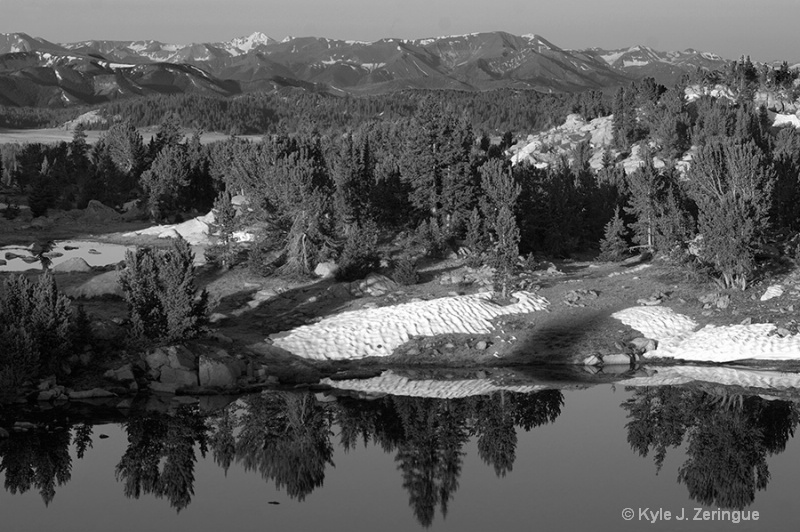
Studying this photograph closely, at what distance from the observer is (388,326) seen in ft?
154

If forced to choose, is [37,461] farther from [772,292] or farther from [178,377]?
[772,292]

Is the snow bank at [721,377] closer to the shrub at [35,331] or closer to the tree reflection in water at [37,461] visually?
the tree reflection in water at [37,461]

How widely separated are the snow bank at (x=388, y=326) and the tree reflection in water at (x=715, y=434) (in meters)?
Result: 10.5

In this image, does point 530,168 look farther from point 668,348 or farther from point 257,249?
point 668,348

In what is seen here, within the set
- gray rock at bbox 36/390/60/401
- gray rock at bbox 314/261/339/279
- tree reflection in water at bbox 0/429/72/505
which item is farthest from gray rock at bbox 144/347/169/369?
gray rock at bbox 314/261/339/279

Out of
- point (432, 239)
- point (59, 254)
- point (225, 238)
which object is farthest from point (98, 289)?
point (59, 254)

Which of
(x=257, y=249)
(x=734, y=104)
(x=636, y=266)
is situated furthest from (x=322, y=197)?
(x=734, y=104)

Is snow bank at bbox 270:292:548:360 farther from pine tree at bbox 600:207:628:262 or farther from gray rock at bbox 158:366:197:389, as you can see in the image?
pine tree at bbox 600:207:628:262

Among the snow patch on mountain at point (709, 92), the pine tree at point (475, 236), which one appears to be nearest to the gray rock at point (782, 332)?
the pine tree at point (475, 236)

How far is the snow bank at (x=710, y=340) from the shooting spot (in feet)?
144

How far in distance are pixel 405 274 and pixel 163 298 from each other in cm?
1671

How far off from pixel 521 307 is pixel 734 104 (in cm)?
8131

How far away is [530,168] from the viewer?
71.4 m

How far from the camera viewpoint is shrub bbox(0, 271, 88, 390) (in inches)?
1486
